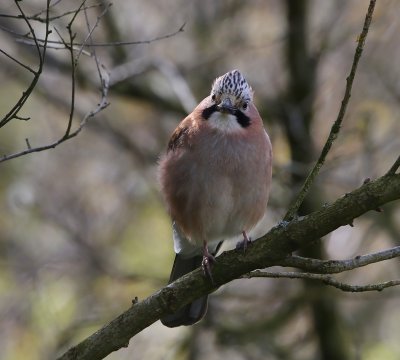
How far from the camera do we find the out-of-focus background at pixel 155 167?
8.89 meters

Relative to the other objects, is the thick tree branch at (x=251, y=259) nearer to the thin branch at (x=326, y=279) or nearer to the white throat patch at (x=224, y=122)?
the thin branch at (x=326, y=279)

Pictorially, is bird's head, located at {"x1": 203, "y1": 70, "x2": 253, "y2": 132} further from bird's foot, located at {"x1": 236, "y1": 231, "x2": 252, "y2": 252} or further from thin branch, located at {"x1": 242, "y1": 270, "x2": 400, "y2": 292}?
thin branch, located at {"x1": 242, "y1": 270, "x2": 400, "y2": 292}

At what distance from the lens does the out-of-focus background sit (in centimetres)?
889

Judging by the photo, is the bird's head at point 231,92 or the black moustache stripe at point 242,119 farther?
the black moustache stripe at point 242,119

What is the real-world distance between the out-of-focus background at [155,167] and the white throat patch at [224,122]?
1818 millimetres

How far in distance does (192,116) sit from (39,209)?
14.4ft

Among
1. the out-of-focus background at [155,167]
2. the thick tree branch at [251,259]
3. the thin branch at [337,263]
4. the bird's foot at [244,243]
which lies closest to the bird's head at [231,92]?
the bird's foot at [244,243]

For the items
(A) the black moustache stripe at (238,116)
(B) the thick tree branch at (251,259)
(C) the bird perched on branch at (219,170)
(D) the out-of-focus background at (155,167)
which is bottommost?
(B) the thick tree branch at (251,259)

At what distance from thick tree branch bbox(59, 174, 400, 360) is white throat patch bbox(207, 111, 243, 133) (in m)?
1.65

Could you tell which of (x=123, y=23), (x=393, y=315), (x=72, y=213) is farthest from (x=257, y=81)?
(x=393, y=315)

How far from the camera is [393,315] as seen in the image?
11.8 meters

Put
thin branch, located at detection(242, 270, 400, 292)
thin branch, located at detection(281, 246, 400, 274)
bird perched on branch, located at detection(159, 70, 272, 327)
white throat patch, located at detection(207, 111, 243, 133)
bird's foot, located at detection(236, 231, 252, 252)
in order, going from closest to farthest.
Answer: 1. thin branch, located at detection(281, 246, 400, 274)
2. thin branch, located at detection(242, 270, 400, 292)
3. bird's foot, located at detection(236, 231, 252, 252)
4. bird perched on branch, located at detection(159, 70, 272, 327)
5. white throat patch, located at detection(207, 111, 243, 133)

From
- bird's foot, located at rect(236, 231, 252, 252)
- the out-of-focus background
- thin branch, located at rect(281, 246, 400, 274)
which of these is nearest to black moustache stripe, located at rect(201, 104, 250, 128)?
bird's foot, located at rect(236, 231, 252, 252)

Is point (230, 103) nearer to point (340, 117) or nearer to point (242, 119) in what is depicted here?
point (242, 119)
